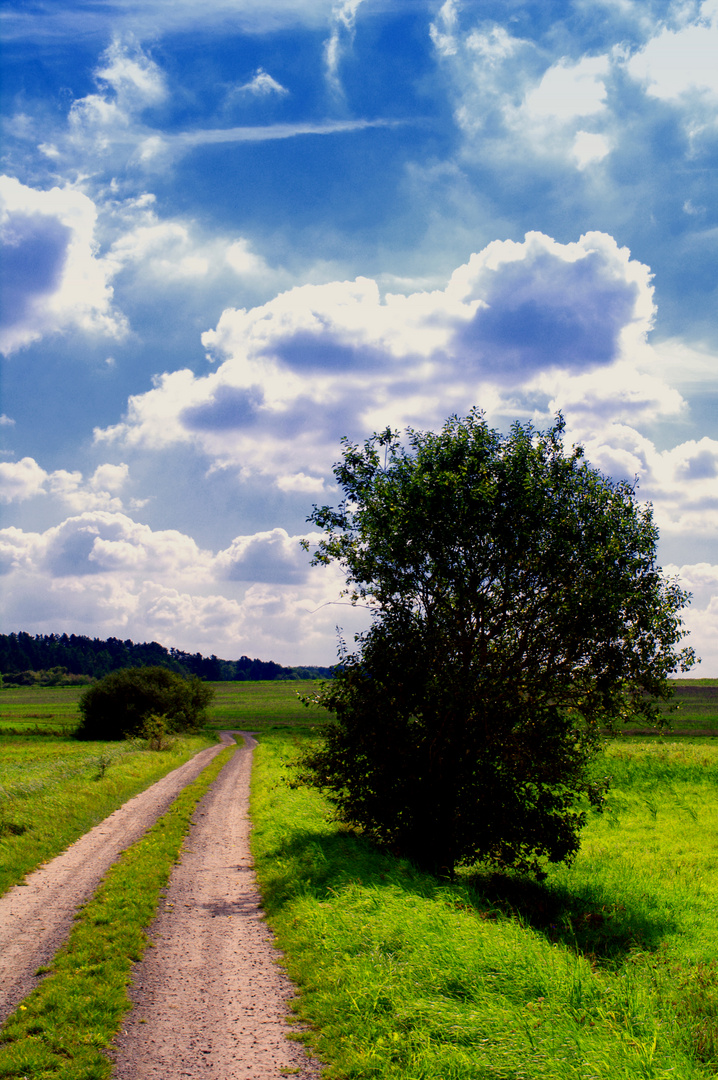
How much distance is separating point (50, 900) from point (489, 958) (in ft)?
32.2

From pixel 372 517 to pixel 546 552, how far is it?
199 inches

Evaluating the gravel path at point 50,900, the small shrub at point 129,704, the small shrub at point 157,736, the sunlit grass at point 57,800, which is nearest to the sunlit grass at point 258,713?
the small shrub at point 129,704

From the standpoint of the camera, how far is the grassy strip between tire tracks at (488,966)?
707 cm

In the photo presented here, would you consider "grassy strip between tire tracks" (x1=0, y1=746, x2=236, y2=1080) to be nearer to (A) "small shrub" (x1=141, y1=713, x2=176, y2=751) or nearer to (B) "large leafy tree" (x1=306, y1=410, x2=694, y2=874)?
(B) "large leafy tree" (x1=306, y1=410, x2=694, y2=874)

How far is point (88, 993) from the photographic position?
9008mm

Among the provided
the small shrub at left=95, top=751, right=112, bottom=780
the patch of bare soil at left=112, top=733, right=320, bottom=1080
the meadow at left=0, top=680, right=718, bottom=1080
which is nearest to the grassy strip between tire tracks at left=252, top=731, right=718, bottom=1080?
the meadow at left=0, top=680, right=718, bottom=1080

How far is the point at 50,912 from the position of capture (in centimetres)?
1283

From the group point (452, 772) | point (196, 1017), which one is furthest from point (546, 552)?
point (196, 1017)

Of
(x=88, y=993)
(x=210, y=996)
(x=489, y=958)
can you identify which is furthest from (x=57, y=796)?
(x=489, y=958)

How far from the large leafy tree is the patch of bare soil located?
5.74 metres

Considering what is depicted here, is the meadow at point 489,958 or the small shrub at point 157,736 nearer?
the meadow at point 489,958

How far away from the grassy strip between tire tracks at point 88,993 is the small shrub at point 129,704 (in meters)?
65.9

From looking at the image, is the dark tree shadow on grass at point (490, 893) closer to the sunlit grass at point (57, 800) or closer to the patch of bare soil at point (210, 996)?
the patch of bare soil at point (210, 996)

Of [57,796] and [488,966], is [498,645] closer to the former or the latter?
[488,966]
